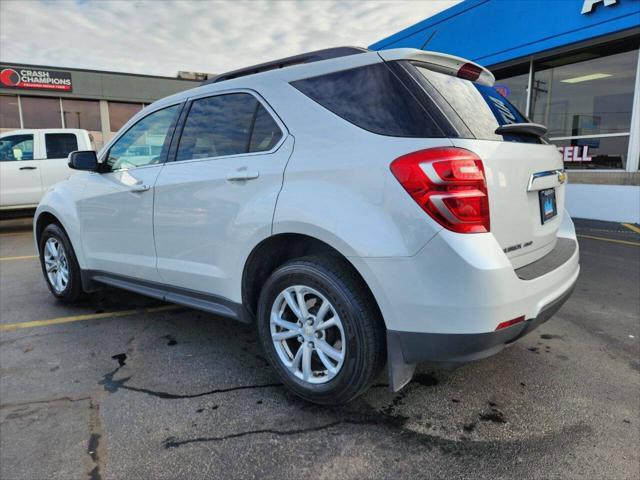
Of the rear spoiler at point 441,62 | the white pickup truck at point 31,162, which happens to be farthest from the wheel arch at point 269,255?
the white pickup truck at point 31,162

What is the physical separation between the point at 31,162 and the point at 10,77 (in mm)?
16123

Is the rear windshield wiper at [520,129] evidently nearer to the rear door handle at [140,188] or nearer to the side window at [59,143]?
the rear door handle at [140,188]

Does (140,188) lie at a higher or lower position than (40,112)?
lower

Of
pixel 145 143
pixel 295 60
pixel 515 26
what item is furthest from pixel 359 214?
pixel 515 26

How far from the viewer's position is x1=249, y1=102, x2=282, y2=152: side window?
275cm

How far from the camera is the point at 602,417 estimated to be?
8.23 ft

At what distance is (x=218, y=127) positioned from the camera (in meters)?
3.13

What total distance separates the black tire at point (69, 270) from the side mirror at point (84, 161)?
867 mm

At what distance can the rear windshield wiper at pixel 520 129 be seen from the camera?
2.50m

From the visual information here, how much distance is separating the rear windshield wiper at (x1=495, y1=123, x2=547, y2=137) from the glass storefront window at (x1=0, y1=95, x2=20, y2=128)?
25.7 metres

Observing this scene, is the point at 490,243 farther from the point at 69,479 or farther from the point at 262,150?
the point at 69,479

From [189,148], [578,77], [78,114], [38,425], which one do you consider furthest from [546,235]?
[78,114]

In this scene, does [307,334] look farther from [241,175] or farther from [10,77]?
[10,77]

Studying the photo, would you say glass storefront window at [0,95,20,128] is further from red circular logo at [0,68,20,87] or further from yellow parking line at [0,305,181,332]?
yellow parking line at [0,305,181,332]
